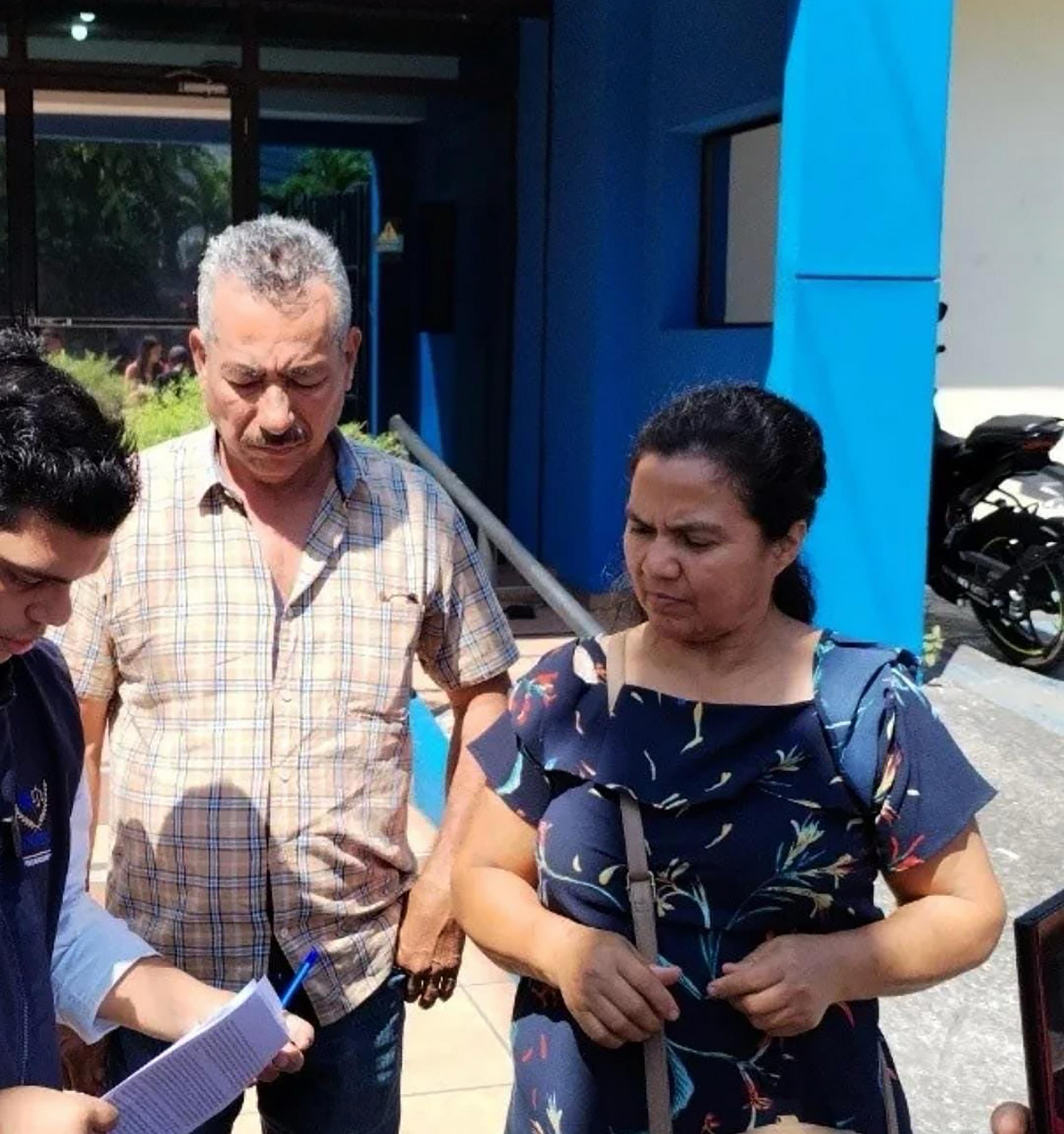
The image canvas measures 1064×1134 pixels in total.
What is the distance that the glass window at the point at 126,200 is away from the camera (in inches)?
352

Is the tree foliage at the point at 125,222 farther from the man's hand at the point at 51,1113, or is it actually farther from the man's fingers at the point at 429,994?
the man's hand at the point at 51,1113

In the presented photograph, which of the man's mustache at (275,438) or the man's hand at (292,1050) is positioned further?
the man's mustache at (275,438)

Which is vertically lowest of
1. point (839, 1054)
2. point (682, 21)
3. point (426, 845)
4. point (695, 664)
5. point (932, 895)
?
point (426, 845)

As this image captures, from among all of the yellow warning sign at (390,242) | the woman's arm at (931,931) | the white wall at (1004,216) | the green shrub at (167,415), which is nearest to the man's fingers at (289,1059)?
the woman's arm at (931,931)

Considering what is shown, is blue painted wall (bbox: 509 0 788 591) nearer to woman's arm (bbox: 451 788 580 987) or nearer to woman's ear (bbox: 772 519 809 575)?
woman's ear (bbox: 772 519 809 575)

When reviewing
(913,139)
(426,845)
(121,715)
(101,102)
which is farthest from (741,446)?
(101,102)

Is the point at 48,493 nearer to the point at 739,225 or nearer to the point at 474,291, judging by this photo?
the point at 739,225

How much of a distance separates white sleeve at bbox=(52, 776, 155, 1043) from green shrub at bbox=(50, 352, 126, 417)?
0.47m

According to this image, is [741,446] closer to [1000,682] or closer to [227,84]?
[1000,682]

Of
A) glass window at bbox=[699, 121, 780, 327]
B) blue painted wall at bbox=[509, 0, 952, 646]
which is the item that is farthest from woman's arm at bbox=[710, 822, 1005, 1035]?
glass window at bbox=[699, 121, 780, 327]

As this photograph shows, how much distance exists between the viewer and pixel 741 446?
2.07 m

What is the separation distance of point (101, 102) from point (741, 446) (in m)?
7.64

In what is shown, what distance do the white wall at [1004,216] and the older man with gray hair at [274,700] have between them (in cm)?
661

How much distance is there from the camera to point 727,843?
1.95 metres
